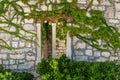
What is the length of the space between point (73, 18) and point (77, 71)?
4.60 feet

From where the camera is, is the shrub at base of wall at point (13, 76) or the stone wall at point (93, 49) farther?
the stone wall at point (93, 49)

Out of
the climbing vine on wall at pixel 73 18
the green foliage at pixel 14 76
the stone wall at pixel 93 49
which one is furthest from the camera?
the stone wall at pixel 93 49

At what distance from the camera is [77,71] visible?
7.30 meters

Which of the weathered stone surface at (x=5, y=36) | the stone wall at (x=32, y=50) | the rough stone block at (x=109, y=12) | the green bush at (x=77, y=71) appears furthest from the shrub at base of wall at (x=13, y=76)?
the rough stone block at (x=109, y=12)

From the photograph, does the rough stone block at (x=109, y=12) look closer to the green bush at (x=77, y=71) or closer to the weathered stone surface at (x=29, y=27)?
the green bush at (x=77, y=71)

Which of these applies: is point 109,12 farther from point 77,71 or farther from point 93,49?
point 77,71

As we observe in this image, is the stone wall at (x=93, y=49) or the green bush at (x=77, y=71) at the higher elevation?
the stone wall at (x=93, y=49)

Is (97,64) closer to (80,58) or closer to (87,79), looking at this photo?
(87,79)

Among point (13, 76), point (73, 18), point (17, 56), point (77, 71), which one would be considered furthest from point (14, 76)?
point (73, 18)

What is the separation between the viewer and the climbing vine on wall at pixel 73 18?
823 centimetres

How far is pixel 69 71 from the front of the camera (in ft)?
24.2

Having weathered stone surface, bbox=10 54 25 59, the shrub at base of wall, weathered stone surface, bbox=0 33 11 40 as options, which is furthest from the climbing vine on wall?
the shrub at base of wall

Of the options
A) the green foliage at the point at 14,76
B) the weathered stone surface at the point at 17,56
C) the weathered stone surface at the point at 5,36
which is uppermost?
the weathered stone surface at the point at 5,36

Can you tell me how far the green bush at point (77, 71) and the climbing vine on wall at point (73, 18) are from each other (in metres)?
0.86
